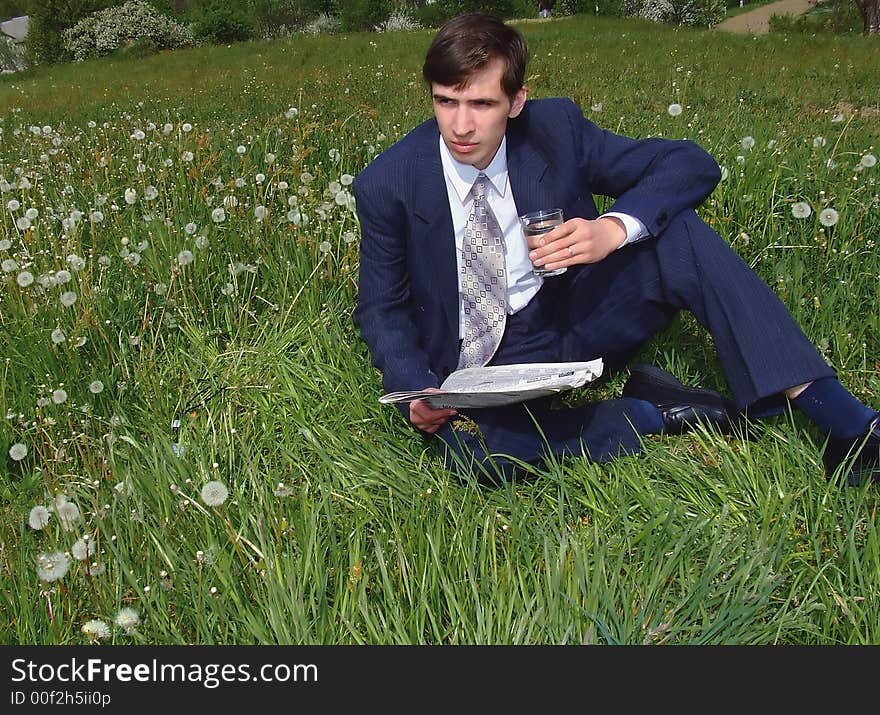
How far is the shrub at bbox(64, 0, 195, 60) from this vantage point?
3178 cm

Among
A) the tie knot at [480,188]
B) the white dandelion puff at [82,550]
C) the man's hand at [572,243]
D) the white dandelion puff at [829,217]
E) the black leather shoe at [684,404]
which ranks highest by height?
the tie knot at [480,188]

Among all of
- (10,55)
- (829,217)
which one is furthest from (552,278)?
(10,55)

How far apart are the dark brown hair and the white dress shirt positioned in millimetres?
262

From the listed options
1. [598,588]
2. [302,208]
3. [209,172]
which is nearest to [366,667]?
[598,588]

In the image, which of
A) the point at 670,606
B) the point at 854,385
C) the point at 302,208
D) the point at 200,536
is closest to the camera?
the point at 670,606

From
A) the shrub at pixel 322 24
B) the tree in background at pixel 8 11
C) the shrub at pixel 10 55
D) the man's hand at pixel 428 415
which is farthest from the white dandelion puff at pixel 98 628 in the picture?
the tree in background at pixel 8 11

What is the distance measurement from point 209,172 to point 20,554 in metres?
2.95

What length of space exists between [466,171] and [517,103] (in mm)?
268

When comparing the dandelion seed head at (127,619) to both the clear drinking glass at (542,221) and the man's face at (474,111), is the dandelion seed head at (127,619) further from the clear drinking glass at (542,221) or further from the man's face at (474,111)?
the man's face at (474,111)

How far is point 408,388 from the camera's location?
2.59 m

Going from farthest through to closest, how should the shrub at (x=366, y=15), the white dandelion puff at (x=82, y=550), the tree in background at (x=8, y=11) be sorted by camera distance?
the tree in background at (x=8, y=11) → the shrub at (x=366, y=15) → the white dandelion puff at (x=82, y=550)

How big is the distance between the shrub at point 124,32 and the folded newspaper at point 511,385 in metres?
33.2

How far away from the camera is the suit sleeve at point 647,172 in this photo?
95.2 inches

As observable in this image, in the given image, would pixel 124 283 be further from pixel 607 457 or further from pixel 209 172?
pixel 607 457
